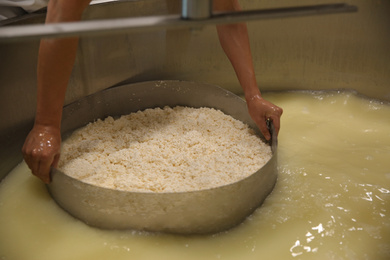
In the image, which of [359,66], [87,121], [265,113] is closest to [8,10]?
[87,121]

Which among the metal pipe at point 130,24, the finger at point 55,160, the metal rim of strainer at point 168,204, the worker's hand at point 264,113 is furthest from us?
the worker's hand at point 264,113

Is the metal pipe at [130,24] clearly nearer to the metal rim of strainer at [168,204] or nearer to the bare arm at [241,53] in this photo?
the metal rim of strainer at [168,204]

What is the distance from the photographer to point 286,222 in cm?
88

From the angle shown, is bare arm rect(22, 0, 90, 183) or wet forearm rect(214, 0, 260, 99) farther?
wet forearm rect(214, 0, 260, 99)

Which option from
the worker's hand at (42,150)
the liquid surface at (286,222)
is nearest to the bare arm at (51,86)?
the worker's hand at (42,150)

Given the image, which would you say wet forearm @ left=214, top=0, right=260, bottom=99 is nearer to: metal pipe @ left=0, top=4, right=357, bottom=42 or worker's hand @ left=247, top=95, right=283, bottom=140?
worker's hand @ left=247, top=95, right=283, bottom=140

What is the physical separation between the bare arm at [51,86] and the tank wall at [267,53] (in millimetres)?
334

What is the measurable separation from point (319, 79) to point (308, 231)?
2.36 feet

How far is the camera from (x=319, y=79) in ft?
A: 4.69

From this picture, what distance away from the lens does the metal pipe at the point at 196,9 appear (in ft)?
1.42

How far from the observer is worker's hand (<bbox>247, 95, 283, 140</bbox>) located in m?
1.01

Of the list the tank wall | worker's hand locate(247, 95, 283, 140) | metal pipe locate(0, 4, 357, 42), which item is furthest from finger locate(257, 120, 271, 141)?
metal pipe locate(0, 4, 357, 42)

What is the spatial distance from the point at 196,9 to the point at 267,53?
1035mm

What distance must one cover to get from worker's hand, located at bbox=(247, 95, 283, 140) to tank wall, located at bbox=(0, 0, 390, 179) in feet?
1.37
